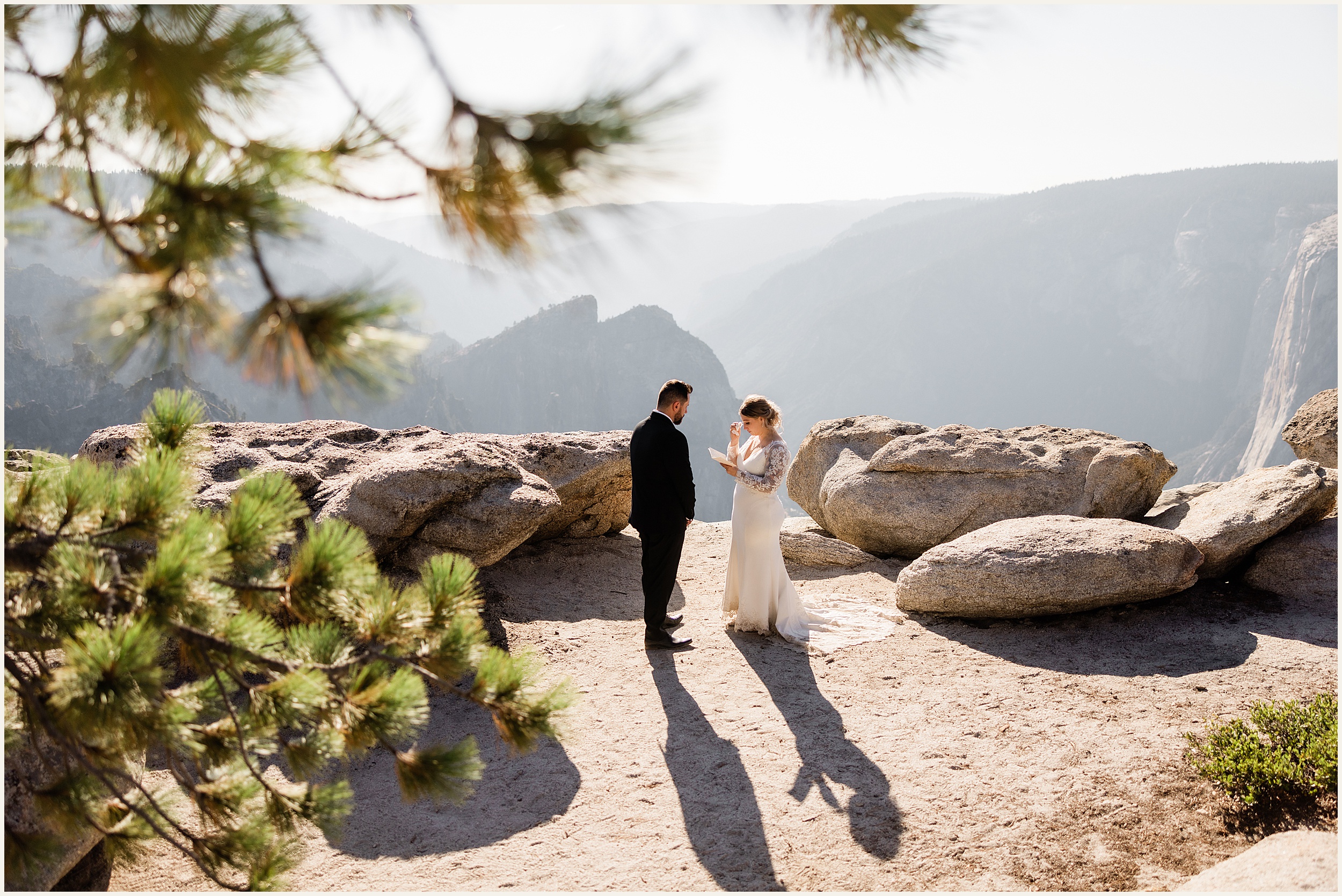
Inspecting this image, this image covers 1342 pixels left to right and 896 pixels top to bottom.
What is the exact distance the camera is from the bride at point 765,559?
237 inches

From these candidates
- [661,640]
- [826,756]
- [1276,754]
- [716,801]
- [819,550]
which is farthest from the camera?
[819,550]

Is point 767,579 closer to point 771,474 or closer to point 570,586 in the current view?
point 771,474

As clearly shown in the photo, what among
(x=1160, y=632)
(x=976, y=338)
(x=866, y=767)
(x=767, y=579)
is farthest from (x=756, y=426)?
(x=976, y=338)

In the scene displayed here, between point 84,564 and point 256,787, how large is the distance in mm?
1037

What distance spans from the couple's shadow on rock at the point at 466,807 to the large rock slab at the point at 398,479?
5.66ft

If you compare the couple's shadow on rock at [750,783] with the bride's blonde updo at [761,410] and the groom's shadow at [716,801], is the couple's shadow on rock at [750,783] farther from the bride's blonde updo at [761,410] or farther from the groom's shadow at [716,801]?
the bride's blonde updo at [761,410]

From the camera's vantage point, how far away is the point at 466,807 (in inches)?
167

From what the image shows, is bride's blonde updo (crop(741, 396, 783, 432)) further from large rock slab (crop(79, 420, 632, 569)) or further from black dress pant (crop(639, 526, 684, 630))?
large rock slab (crop(79, 420, 632, 569))

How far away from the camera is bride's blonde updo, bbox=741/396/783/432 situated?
6.05m

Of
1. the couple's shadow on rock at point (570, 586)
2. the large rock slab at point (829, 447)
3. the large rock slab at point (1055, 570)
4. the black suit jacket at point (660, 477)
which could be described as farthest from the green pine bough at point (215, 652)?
the large rock slab at point (829, 447)

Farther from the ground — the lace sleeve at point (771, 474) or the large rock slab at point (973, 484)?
the lace sleeve at point (771, 474)

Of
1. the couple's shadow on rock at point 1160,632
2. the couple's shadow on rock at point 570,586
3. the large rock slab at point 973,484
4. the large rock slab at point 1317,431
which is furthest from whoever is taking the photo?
the large rock slab at point 1317,431

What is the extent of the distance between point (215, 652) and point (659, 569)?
159 inches

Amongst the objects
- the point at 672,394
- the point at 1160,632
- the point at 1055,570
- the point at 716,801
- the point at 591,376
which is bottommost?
the point at 716,801
